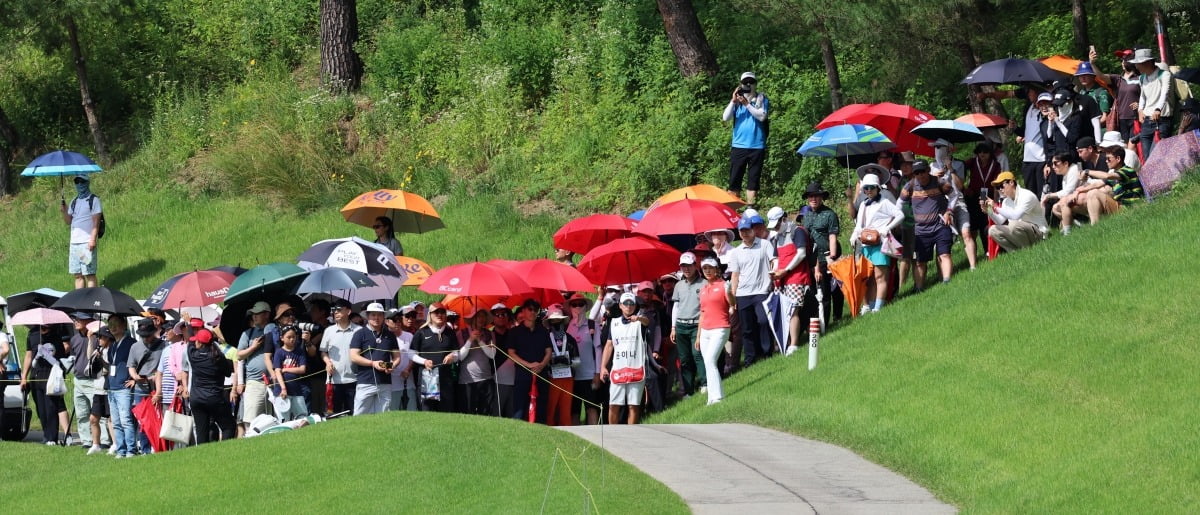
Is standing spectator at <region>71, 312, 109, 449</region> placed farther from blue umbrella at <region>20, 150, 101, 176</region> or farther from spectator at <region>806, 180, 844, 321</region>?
spectator at <region>806, 180, 844, 321</region>

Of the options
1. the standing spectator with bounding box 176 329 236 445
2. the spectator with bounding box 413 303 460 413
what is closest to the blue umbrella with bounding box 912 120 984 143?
the spectator with bounding box 413 303 460 413

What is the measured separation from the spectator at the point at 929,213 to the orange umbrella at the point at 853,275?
69 centimetres

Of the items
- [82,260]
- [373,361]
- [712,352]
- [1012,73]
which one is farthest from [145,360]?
[1012,73]

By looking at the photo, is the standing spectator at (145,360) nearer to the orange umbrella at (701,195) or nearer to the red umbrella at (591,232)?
the red umbrella at (591,232)

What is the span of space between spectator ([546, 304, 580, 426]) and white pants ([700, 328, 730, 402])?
65.6 inches

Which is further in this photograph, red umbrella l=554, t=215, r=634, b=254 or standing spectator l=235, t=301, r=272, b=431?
red umbrella l=554, t=215, r=634, b=254

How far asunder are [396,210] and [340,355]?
592 centimetres

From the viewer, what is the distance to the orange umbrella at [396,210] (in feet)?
69.3

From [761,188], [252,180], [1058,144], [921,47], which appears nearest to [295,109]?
[252,180]

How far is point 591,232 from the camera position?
66.4ft

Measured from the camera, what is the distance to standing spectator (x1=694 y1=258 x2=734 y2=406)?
16719 mm

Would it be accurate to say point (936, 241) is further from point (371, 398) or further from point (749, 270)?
point (371, 398)

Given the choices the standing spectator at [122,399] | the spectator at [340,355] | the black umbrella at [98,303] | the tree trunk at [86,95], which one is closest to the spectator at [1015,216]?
the spectator at [340,355]

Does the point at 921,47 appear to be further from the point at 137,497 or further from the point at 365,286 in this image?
the point at 137,497
